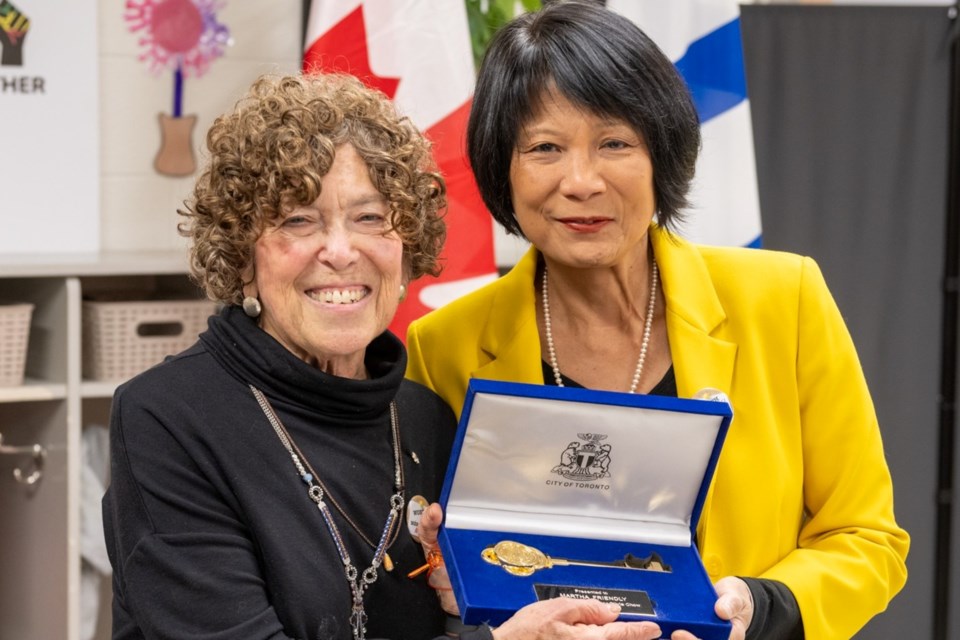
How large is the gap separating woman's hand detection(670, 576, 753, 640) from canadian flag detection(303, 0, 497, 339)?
158 centimetres

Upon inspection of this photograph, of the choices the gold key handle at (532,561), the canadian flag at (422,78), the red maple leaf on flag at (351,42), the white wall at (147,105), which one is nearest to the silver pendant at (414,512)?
the gold key handle at (532,561)

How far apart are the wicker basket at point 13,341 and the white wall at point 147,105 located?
0.66 meters

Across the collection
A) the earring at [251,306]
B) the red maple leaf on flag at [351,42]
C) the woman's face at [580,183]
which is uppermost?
the red maple leaf on flag at [351,42]

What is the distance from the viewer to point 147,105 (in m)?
3.73

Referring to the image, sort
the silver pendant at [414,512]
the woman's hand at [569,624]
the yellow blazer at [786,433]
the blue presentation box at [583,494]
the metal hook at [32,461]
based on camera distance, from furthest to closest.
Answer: the metal hook at [32,461]
the yellow blazer at [786,433]
the silver pendant at [414,512]
the blue presentation box at [583,494]
the woman's hand at [569,624]

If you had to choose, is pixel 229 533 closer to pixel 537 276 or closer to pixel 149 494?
pixel 149 494

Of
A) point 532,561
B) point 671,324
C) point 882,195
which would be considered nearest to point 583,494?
point 532,561

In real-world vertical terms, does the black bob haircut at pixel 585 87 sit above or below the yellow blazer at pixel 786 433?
above

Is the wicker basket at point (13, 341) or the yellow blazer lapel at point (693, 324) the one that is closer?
the yellow blazer lapel at point (693, 324)

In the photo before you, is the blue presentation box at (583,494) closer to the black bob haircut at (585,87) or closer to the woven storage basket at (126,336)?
the black bob haircut at (585,87)

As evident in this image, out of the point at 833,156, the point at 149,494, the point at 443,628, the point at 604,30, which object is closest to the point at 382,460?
the point at 443,628

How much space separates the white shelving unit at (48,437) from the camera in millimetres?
3117

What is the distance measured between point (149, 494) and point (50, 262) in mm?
1767

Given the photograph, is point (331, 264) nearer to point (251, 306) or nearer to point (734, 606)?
point (251, 306)
